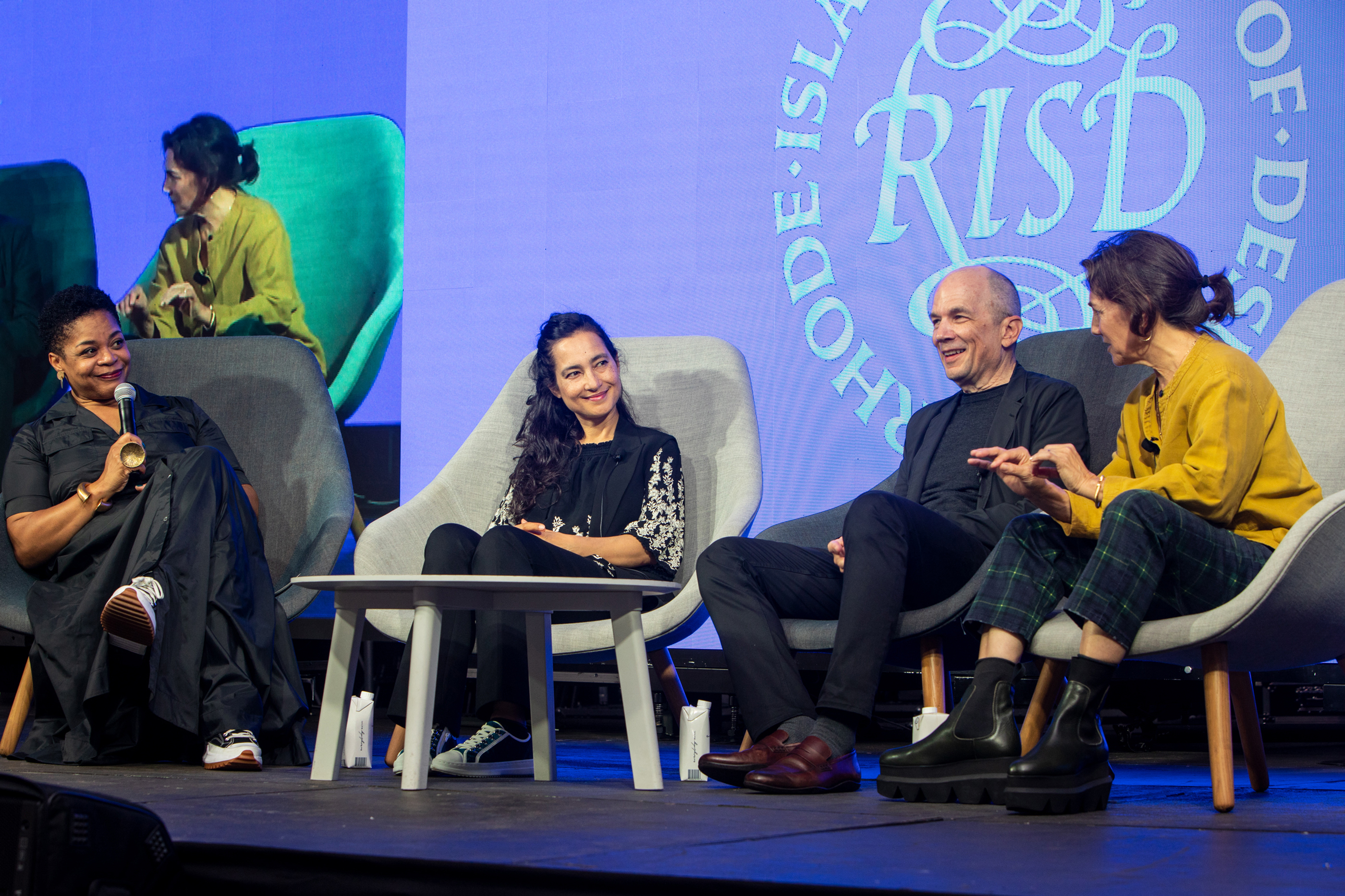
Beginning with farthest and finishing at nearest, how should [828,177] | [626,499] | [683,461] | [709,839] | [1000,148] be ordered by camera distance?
[828,177] < [1000,148] < [683,461] < [626,499] < [709,839]

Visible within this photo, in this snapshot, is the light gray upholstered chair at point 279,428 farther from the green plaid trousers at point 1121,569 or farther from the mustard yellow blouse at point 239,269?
the green plaid trousers at point 1121,569

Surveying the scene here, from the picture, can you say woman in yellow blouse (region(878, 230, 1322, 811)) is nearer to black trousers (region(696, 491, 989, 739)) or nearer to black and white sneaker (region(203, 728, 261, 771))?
black trousers (region(696, 491, 989, 739))

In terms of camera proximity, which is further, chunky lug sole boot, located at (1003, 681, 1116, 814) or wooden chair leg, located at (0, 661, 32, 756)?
wooden chair leg, located at (0, 661, 32, 756)

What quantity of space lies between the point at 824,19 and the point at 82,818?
10.2ft

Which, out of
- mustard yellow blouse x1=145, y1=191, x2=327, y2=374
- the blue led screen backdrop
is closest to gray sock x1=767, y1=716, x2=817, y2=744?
the blue led screen backdrop

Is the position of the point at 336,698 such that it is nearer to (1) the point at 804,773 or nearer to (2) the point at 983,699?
(1) the point at 804,773

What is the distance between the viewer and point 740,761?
215cm

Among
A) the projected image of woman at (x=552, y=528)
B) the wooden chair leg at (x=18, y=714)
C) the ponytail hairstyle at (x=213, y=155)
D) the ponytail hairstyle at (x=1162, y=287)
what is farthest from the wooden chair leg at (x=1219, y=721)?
the ponytail hairstyle at (x=213, y=155)

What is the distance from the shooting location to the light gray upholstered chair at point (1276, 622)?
1908mm

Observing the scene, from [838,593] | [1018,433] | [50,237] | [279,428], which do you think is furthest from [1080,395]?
[50,237]

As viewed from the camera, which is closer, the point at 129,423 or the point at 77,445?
the point at 129,423

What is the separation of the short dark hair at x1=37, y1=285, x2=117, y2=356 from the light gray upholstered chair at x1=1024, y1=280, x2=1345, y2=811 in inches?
87.5

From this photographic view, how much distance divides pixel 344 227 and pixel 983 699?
307 centimetres

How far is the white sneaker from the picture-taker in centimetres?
247
